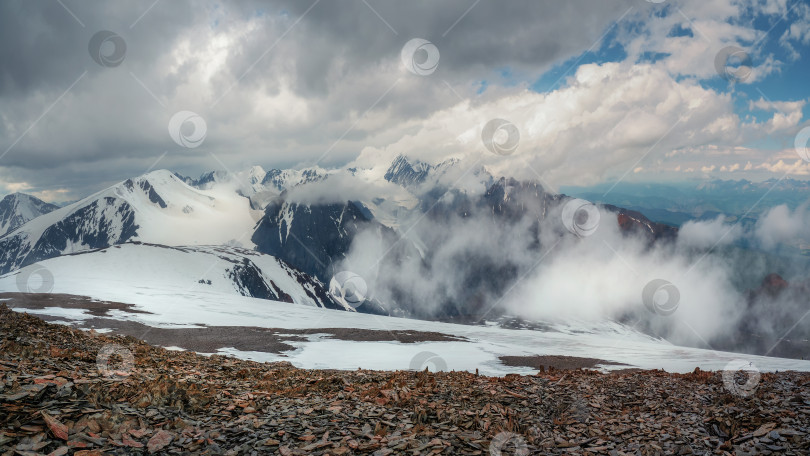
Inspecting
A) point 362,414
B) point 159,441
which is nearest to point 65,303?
point 159,441

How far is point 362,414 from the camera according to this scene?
507 inches

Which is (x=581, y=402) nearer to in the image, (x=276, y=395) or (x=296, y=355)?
(x=276, y=395)

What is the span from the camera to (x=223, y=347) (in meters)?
43.8

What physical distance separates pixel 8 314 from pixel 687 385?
141 ft

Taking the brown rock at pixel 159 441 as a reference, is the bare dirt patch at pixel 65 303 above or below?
below

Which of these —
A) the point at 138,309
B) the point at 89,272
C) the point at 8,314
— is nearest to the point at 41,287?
the point at 138,309

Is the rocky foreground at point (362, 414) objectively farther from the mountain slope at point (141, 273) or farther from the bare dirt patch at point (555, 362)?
the mountain slope at point (141, 273)

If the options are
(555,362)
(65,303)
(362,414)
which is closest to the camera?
(362,414)

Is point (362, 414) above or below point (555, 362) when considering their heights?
above

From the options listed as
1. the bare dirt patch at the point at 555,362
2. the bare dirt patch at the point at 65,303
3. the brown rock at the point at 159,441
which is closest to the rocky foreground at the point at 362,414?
the brown rock at the point at 159,441

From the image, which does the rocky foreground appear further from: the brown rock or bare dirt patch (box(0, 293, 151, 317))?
bare dirt patch (box(0, 293, 151, 317))

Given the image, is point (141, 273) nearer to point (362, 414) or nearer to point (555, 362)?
point (555, 362)

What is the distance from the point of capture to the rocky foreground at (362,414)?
9477mm

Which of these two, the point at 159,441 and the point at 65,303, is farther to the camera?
the point at 65,303
